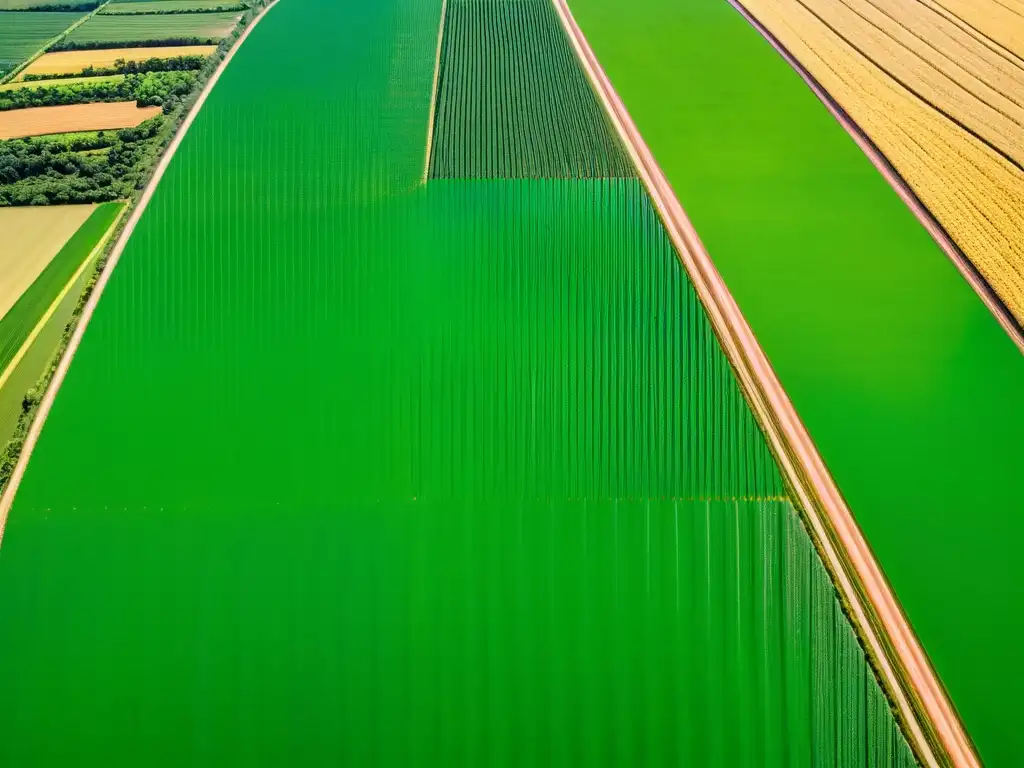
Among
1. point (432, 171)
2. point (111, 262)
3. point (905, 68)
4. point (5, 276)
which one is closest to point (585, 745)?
point (432, 171)

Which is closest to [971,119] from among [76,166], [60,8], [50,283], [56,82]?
[50,283]

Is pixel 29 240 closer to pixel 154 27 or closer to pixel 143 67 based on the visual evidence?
pixel 143 67

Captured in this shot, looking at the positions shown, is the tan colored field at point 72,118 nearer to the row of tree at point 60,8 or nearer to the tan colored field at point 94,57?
the tan colored field at point 94,57

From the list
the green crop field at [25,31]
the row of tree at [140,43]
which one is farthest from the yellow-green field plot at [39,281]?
the green crop field at [25,31]

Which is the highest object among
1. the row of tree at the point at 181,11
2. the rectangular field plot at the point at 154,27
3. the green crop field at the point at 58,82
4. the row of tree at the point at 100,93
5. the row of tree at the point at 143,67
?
the row of tree at the point at 181,11

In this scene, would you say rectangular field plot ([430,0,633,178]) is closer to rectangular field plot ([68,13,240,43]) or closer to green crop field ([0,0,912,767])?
green crop field ([0,0,912,767])

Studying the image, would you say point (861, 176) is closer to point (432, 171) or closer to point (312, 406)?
point (432, 171)
